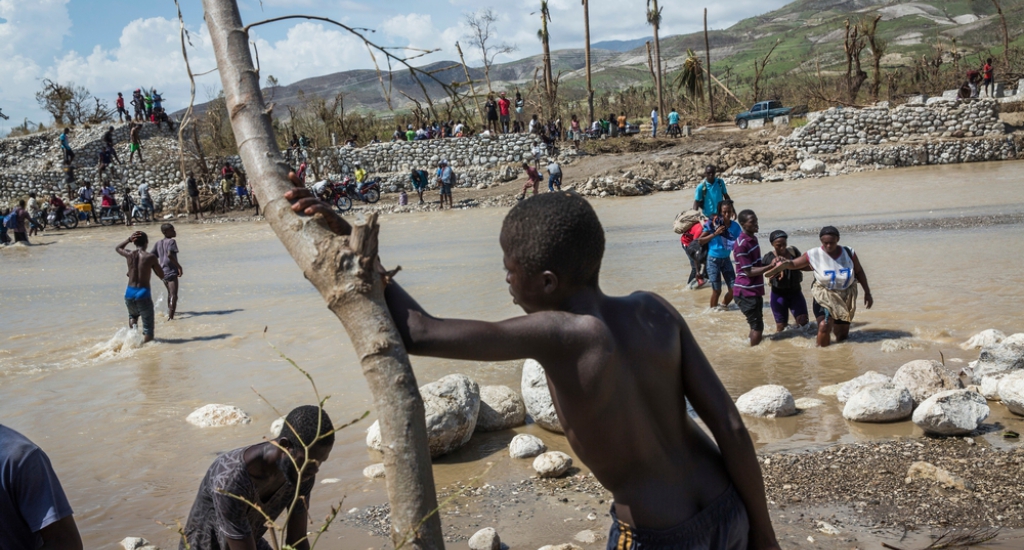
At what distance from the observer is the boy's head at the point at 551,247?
168cm

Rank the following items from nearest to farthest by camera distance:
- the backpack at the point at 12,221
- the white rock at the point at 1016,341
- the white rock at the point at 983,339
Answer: the white rock at the point at 1016,341 < the white rock at the point at 983,339 < the backpack at the point at 12,221

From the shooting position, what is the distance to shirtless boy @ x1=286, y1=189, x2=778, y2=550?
1646 mm

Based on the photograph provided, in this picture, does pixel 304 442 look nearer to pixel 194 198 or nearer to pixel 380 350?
pixel 380 350

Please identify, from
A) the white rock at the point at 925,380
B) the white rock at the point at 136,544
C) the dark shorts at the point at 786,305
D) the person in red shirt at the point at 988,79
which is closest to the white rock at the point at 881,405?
the white rock at the point at 925,380

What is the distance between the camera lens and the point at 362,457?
5.81m

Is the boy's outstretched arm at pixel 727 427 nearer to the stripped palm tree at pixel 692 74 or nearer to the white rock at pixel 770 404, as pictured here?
the white rock at pixel 770 404

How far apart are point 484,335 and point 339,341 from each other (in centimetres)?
856

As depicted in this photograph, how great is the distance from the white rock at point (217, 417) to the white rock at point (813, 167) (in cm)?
2035

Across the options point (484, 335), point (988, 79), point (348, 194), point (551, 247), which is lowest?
point (348, 194)

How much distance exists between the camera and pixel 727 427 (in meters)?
1.84

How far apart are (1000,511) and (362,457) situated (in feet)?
13.4

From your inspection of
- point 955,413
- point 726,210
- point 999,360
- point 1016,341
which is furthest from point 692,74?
point 955,413

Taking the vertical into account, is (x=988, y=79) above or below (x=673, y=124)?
above

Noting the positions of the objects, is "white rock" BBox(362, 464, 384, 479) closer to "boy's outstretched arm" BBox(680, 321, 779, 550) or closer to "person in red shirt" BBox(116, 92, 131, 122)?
"boy's outstretched arm" BBox(680, 321, 779, 550)
